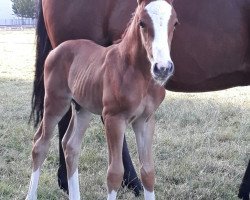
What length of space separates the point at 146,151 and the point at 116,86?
455mm

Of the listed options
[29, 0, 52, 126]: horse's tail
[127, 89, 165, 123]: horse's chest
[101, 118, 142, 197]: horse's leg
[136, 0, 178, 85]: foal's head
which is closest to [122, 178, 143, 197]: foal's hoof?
[101, 118, 142, 197]: horse's leg

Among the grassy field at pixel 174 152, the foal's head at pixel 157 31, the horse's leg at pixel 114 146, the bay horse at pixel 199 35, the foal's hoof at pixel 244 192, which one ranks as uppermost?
the foal's head at pixel 157 31

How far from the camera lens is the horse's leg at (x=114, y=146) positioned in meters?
2.53

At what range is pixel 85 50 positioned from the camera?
2.96 meters

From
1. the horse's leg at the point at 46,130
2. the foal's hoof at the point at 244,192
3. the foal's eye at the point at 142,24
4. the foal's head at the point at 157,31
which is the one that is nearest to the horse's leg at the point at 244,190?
the foal's hoof at the point at 244,192

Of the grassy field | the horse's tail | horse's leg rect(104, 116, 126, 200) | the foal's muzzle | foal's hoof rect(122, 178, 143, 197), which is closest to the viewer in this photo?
the foal's muzzle

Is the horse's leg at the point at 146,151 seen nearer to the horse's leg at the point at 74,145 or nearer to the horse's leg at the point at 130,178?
the horse's leg at the point at 74,145

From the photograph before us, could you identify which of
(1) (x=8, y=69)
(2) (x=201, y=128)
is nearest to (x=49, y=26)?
(2) (x=201, y=128)

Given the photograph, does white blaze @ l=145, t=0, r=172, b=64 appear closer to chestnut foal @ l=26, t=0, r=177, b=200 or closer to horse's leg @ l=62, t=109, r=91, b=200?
chestnut foal @ l=26, t=0, r=177, b=200

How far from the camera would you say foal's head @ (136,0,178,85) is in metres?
2.18

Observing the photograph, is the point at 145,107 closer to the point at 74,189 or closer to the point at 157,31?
the point at 157,31

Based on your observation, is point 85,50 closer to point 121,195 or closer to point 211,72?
point 211,72

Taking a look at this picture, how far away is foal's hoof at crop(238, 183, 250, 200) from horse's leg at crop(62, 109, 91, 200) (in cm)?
124

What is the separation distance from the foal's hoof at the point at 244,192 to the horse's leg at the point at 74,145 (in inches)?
48.7
